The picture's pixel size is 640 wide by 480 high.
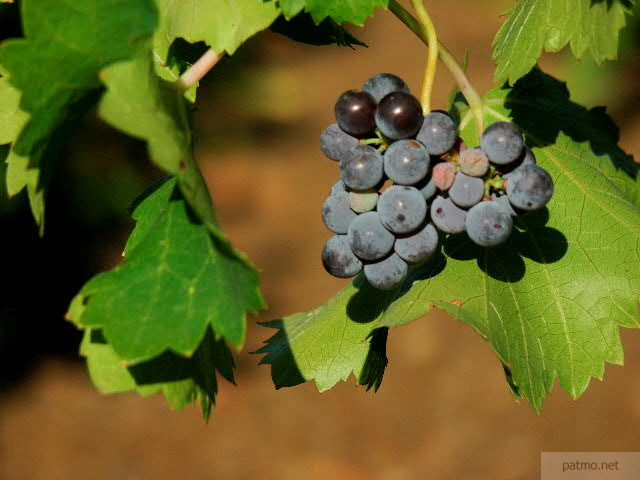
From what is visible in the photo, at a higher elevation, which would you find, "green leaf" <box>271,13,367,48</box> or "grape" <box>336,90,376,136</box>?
"grape" <box>336,90,376,136</box>

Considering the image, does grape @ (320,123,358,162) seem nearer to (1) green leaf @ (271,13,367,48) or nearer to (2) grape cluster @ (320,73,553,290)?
(2) grape cluster @ (320,73,553,290)

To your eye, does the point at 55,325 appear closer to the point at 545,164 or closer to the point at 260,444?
the point at 260,444

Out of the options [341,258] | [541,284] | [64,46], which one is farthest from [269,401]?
[64,46]

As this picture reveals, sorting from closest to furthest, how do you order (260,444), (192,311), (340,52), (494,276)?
(192,311), (494,276), (260,444), (340,52)

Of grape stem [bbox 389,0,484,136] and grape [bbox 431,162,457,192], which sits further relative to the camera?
grape stem [bbox 389,0,484,136]

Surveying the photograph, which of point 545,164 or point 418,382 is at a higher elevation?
point 545,164

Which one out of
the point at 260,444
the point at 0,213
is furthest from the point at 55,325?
the point at 260,444

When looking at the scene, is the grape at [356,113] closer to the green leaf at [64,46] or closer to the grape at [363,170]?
the grape at [363,170]

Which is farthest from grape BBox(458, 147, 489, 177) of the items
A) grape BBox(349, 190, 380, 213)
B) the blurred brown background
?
the blurred brown background
